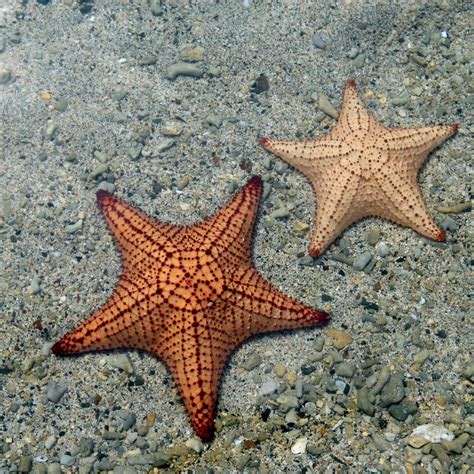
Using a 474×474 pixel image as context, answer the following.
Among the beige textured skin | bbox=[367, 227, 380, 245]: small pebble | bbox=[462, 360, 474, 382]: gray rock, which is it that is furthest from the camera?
bbox=[367, 227, 380, 245]: small pebble

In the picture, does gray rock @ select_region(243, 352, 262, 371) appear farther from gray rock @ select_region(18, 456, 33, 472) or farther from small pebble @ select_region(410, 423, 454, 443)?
gray rock @ select_region(18, 456, 33, 472)

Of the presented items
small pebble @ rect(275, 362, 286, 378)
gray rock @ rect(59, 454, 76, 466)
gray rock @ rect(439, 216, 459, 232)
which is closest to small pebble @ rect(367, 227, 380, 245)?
gray rock @ rect(439, 216, 459, 232)

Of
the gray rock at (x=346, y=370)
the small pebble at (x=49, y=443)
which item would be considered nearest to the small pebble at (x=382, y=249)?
the gray rock at (x=346, y=370)

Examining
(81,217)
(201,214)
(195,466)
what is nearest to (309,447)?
(195,466)

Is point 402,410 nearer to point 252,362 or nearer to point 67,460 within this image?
point 252,362

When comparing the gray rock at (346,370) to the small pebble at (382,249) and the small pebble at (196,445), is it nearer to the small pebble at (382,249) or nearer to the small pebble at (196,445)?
the small pebble at (382,249)

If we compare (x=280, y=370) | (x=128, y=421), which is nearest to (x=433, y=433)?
(x=280, y=370)

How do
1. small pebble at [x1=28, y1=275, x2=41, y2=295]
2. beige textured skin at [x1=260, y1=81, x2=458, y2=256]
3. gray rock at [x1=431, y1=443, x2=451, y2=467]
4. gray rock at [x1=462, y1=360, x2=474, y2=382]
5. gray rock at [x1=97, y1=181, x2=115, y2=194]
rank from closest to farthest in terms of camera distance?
1. gray rock at [x1=431, y1=443, x2=451, y2=467]
2. gray rock at [x1=462, y1=360, x2=474, y2=382]
3. beige textured skin at [x1=260, y1=81, x2=458, y2=256]
4. small pebble at [x1=28, y1=275, x2=41, y2=295]
5. gray rock at [x1=97, y1=181, x2=115, y2=194]
